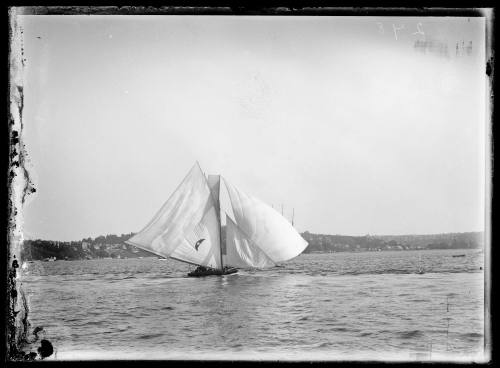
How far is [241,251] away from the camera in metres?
17.3

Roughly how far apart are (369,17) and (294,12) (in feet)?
3.24

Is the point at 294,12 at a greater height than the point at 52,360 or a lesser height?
greater

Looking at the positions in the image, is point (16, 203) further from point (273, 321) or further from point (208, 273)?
point (208, 273)

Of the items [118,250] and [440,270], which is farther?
[118,250]

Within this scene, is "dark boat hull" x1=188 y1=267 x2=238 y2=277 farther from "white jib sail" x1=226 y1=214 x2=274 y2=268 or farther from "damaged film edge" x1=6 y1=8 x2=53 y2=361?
"damaged film edge" x1=6 y1=8 x2=53 y2=361

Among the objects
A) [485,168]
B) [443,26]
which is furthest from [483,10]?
[485,168]

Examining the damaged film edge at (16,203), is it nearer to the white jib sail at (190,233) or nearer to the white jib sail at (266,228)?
the white jib sail at (266,228)

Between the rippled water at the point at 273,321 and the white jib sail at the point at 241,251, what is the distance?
579 cm

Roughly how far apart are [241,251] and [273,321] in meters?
9.09

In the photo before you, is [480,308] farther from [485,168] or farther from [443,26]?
[443,26]

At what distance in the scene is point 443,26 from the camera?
729cm

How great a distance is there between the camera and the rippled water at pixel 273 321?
728 cm

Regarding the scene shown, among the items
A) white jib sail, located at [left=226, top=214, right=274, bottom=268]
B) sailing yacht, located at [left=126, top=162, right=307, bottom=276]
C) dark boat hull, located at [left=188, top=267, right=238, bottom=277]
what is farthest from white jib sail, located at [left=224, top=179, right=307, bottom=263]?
dark boat hull, located at [left=188, top=267, right=238, bottom=277]

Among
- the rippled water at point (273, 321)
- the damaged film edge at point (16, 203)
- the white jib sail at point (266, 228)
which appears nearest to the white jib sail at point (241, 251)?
the white jib sail at point (266, 228)
